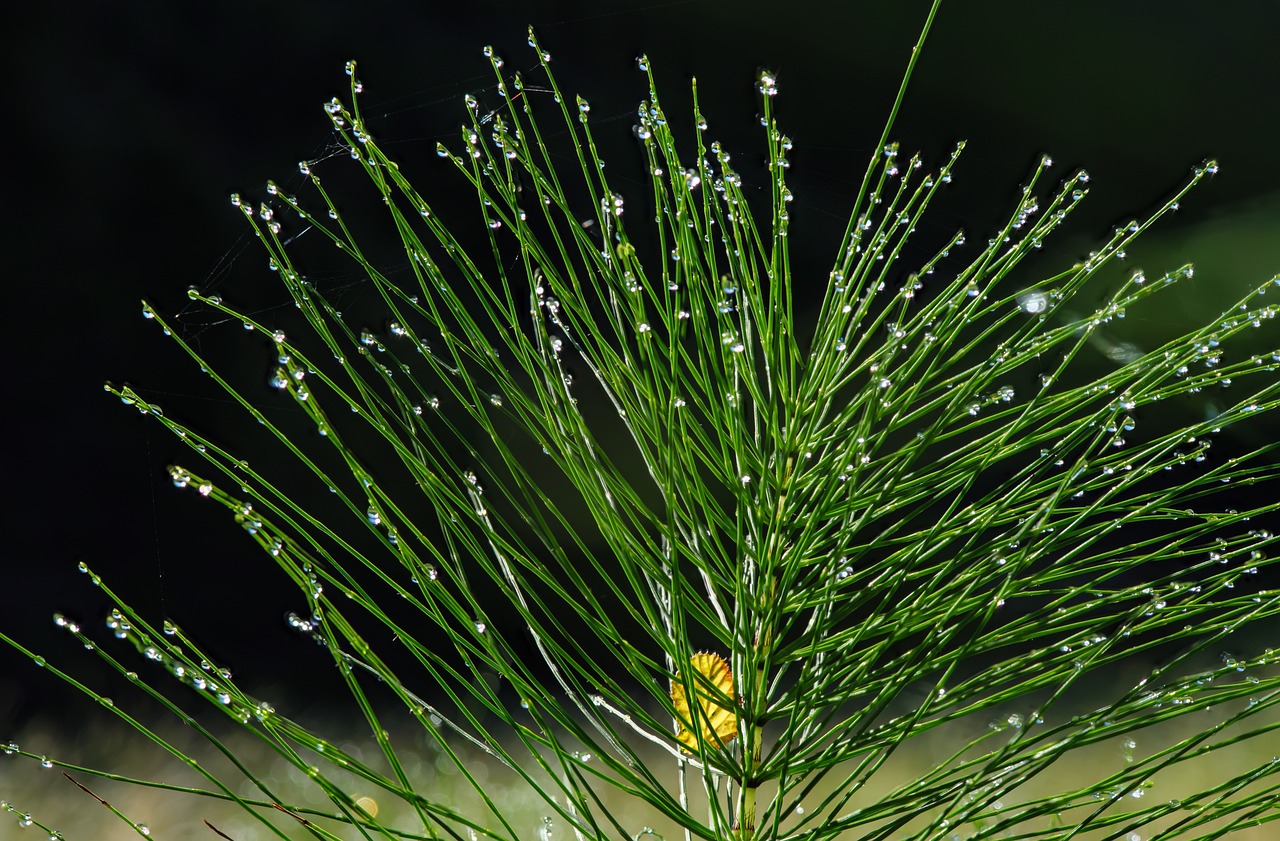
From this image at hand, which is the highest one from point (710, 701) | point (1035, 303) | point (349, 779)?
point (349, 779)

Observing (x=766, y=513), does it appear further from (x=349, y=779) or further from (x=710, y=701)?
(x=349, y=779)

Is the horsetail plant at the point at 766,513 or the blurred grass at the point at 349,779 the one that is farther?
the blurred grass at the point at 349,779

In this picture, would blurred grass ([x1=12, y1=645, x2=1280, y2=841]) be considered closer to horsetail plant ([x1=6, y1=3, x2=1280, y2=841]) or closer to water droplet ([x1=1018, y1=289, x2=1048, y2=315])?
horsetail plant ([x1=6, y1=3, x2=1280, y2=841])

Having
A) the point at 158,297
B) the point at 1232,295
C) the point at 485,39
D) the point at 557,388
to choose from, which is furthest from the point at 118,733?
the point at 1232,295

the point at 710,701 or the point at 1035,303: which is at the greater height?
the point at 1035,303

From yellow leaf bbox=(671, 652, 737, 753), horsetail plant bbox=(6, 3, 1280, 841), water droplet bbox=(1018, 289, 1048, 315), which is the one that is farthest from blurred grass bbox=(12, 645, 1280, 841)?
water droplet bbox=(1018, 289, 1048, 315)

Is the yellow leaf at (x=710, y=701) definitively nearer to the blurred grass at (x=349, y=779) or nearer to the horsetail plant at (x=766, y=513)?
the horsetail plant at (x=766, y=513)

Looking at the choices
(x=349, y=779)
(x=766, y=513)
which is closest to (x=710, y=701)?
(x=766, y=513)

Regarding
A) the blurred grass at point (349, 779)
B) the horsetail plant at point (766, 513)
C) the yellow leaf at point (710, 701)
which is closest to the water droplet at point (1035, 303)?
the horsetail plant at point (766, 513)
